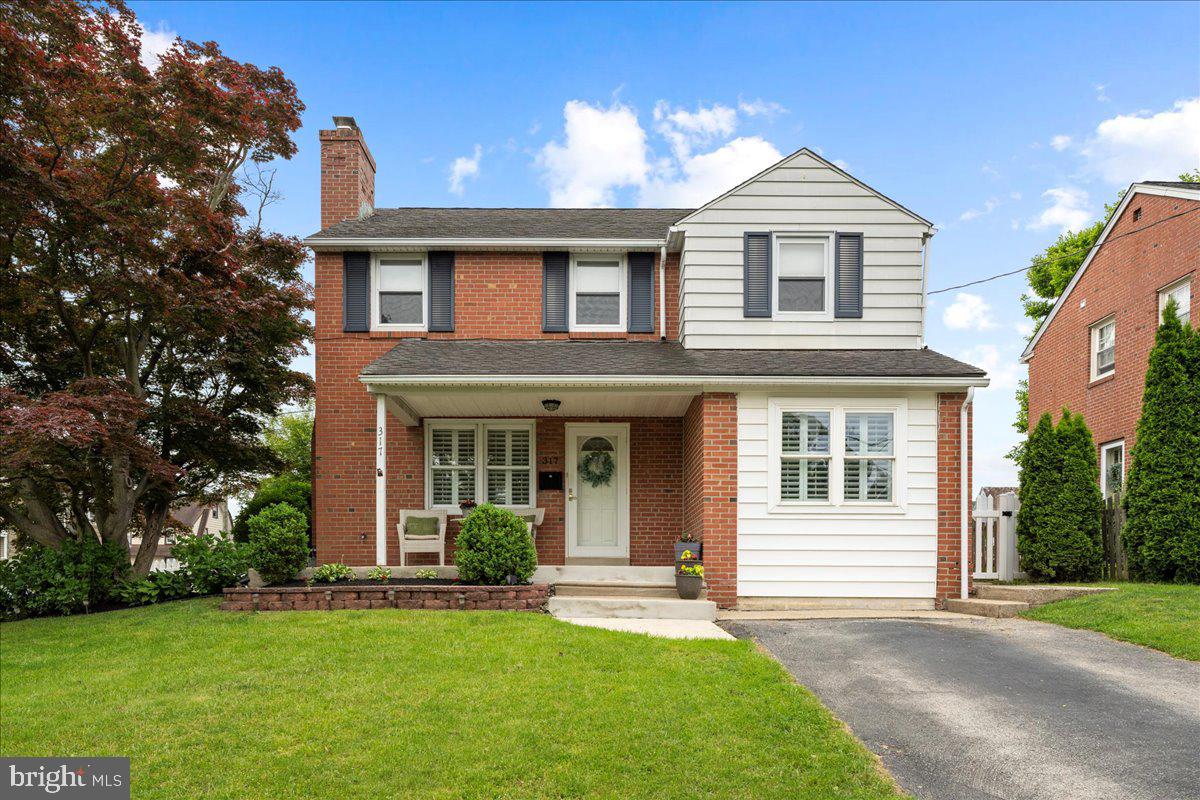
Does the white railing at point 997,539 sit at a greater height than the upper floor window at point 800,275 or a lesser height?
lesser

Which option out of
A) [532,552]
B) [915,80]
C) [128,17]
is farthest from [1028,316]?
[128,17]

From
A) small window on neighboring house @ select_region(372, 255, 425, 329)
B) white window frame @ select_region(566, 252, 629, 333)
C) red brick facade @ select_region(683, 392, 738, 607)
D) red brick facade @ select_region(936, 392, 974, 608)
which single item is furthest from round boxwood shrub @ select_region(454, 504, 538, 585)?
red brick facade @ select_region(936, 392, 974, 608)

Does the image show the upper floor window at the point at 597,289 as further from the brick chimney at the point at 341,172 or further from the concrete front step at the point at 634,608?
the concrete front step at the point at 634,608

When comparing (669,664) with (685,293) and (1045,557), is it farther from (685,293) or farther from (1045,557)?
(1045,557)

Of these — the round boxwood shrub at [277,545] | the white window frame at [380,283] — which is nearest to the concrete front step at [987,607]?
the round boxwood shrub at [277,545]

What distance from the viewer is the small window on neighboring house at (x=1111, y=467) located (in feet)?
53.8

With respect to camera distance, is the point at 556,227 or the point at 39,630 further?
the point at 556,227

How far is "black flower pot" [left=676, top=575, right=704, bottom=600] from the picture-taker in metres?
9.99

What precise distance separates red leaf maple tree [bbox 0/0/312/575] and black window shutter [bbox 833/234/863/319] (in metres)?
8.97

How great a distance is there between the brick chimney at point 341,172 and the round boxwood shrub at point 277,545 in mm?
6002

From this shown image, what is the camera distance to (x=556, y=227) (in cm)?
1340

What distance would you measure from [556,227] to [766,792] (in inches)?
411

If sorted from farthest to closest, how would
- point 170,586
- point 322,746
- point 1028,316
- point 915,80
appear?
1. point 1028,316
2. point 915,80
3. point 170,586
4. point 322,746

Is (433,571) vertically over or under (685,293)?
under
